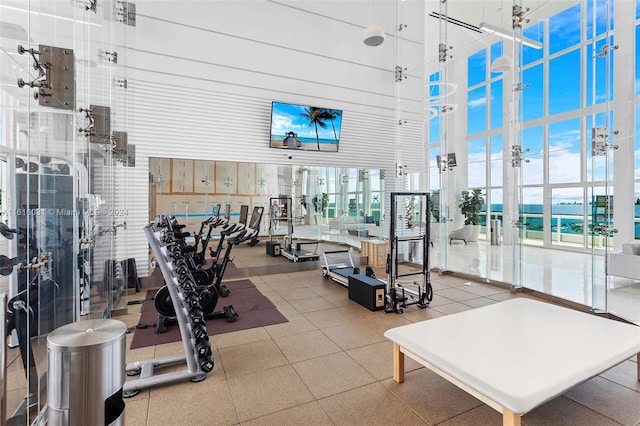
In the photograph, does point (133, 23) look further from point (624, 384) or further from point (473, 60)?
point (473, 60)

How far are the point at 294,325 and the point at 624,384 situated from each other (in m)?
3.13

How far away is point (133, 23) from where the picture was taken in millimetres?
5227

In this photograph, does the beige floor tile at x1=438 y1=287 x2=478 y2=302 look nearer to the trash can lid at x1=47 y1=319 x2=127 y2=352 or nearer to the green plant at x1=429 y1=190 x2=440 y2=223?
the green plant at x1=429 y1=190 x2=440 y2=223

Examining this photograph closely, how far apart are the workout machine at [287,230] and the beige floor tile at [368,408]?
461cm

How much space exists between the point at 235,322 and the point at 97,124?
270 cm

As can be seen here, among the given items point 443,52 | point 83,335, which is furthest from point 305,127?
point 83,335

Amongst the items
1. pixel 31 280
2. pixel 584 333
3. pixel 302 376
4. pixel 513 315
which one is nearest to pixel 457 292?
pixel 513 315

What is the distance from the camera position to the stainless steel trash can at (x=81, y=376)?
4.63ft

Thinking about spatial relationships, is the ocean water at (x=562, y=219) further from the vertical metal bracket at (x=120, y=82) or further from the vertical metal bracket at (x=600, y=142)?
the vertical metal bracket at (x=120, y=82)

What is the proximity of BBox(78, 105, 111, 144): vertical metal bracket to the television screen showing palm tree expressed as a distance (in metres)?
3.61

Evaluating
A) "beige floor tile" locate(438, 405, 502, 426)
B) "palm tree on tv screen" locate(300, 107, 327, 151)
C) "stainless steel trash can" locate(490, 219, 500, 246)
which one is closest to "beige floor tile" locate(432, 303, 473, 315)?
"beige floor tile" locate(438, 405, 502, 426)

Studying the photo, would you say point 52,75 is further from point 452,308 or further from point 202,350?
point 452,308

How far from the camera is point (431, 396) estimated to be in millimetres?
2490

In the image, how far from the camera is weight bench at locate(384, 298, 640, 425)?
188 cm
